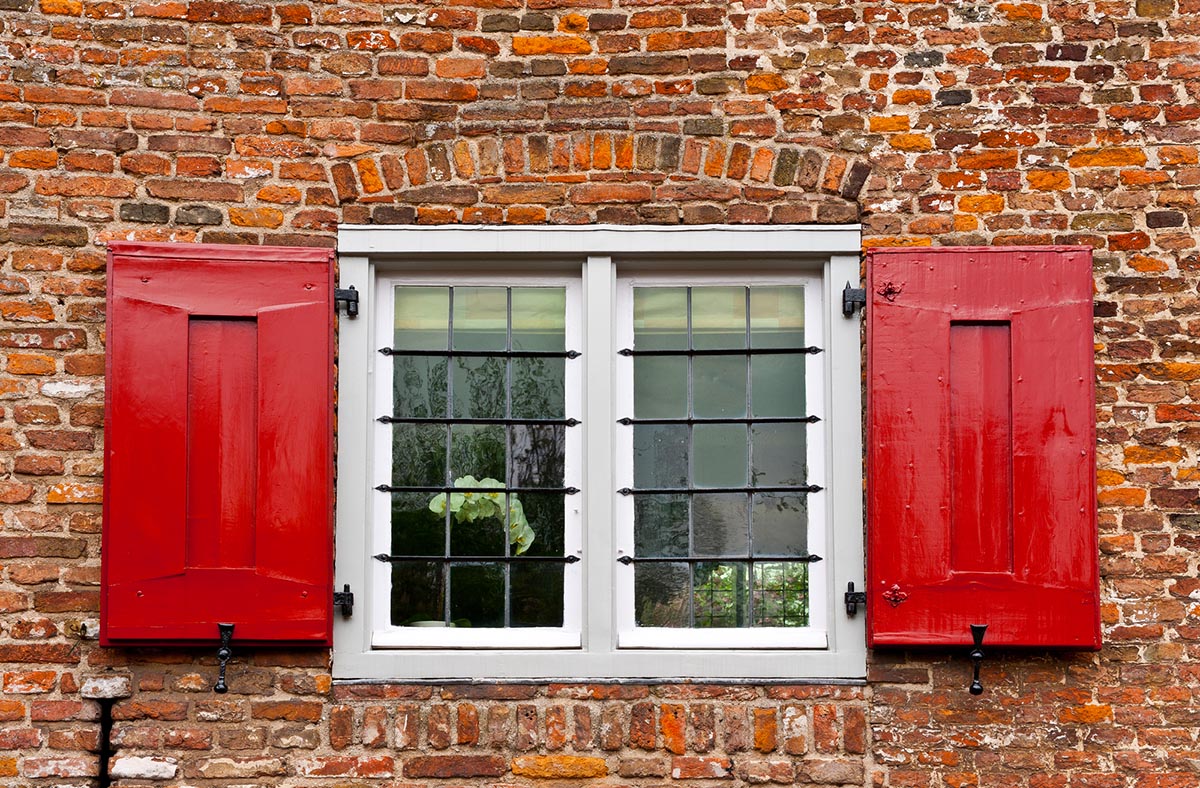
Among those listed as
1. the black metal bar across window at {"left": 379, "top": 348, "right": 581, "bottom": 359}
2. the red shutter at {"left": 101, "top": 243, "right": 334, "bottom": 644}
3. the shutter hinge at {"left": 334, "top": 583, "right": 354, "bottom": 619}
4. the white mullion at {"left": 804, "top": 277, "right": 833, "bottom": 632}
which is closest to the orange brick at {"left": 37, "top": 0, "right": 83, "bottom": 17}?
the red shutter at {"left": 101, "top": 243, "right": 334, "bottom": 644}

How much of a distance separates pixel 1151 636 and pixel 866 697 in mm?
1021

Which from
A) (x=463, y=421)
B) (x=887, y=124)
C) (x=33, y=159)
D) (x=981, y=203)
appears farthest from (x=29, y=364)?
(x=981, y=203)

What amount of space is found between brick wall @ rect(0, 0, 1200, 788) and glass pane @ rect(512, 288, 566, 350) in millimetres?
302

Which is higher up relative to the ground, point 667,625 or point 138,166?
point 138,166

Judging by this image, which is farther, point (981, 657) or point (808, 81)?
point (808, 81)

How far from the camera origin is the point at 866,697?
3.84m

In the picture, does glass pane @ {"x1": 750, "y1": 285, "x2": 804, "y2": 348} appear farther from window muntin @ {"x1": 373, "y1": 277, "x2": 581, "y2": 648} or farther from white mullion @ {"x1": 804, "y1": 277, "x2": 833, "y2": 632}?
window muntin @ {"x1": 373, "y1": 277, "x2": 581, "y2": 648}

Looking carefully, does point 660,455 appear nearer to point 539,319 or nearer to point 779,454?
point 779,454

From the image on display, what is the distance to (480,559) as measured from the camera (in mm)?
4012

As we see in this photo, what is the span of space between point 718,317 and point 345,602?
170 centimetres

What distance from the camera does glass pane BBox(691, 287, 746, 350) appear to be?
4.09m

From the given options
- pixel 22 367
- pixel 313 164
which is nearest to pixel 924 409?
pixel 313 164

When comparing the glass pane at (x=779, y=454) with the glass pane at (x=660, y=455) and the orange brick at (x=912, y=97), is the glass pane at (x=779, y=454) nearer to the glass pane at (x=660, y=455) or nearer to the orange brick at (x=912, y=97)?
the glass pane at (x=660, y=455)

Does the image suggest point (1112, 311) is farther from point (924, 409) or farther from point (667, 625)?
point (667, 625)
